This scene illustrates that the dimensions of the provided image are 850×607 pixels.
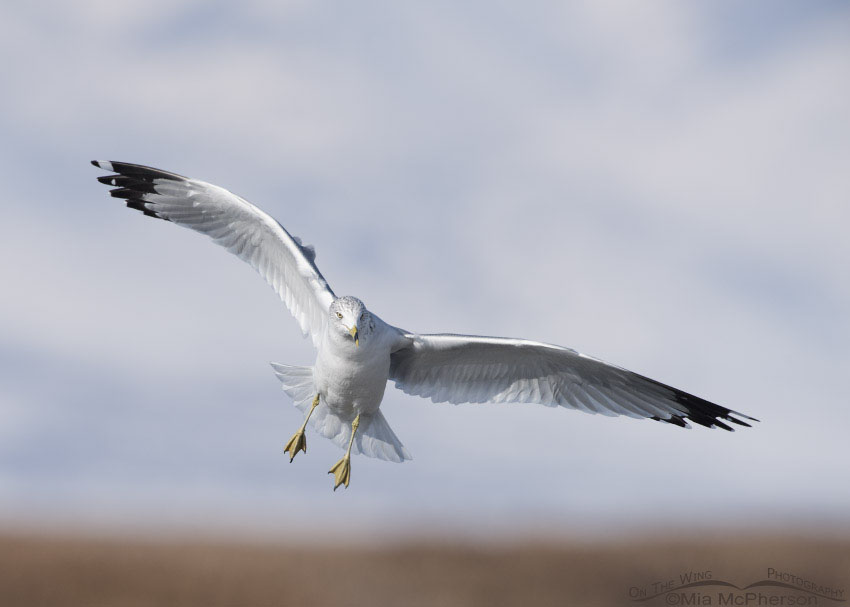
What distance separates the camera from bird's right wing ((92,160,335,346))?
669 centimetres

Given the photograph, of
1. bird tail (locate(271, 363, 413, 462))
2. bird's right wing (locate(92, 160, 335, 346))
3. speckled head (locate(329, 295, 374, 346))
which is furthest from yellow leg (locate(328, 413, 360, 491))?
speckled head (locate(329, 295, 374, 346))

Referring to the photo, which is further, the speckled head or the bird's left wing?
the bird's left wing

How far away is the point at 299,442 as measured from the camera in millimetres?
6492

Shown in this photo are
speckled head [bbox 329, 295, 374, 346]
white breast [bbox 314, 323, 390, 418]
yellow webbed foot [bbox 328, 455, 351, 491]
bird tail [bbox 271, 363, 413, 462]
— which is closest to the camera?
speckled head [bbox 329, 295, 374, 346]

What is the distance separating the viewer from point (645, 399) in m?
6.84

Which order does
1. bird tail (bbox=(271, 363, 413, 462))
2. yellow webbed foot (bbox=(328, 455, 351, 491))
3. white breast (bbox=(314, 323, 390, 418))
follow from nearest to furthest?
white breast (bbox=(314, 323, 390, 418)) → yellow webbed foot (bbox=(328, 455, 351, 491)) → bird tail (bbox=(271, 363, 413, 462))

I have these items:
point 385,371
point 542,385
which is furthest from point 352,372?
point 542,385

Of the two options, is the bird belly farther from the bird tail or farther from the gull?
the bird tail

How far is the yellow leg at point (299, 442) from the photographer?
6426mm

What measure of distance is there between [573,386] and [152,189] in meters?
4.05

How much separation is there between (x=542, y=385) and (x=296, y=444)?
6.86ft

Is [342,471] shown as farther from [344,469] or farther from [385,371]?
[385,371]

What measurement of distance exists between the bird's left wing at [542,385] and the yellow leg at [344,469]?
62 cm

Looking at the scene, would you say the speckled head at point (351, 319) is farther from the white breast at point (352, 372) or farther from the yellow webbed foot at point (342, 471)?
the yellow webbed foot at point (342, 471)
